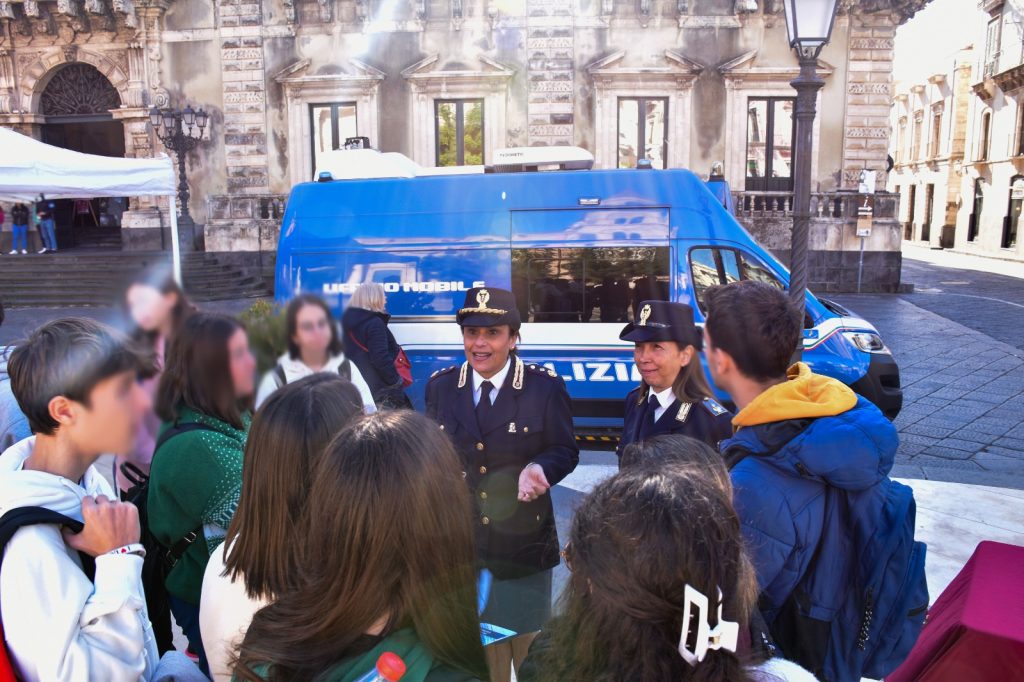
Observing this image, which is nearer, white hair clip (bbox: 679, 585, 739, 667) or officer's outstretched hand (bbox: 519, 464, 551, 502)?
white hair clip (bbox: 679, 585, 739, 667)

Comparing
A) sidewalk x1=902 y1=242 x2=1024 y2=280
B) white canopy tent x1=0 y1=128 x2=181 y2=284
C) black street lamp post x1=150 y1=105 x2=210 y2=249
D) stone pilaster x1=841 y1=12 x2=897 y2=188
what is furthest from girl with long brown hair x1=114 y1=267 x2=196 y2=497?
sidewalk x1=902 y1=242 x2=1024 y2=280

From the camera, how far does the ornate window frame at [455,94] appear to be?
61.8ft

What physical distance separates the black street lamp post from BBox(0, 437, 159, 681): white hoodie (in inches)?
699

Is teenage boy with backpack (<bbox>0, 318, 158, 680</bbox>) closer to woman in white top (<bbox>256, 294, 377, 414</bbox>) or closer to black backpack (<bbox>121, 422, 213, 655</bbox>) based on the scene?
black backpack (<bbox>121, 422, 213, 655</bbox>)

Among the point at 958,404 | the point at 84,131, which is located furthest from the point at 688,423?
the point at 84,131

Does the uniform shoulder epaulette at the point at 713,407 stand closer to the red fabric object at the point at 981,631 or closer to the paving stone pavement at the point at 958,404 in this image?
the red fabric object at the point at 981,631

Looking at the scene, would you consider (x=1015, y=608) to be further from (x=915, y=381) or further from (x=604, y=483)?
(x=915, y=381)

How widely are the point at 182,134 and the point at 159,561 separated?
17.6m

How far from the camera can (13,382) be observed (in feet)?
6.36

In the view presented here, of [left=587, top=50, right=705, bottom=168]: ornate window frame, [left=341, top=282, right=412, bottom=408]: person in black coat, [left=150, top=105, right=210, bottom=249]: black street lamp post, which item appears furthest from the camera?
[left=587, top=50, right=705, bottom=168]: ornate window frame

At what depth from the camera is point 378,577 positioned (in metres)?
1.34

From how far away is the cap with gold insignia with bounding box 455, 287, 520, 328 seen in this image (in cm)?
315

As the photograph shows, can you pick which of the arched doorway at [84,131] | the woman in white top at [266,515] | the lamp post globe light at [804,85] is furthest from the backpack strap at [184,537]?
the arched doorway at [84,131]

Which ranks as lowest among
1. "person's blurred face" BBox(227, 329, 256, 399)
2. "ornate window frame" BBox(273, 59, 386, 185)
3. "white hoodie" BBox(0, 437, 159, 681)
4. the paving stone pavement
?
the paving stone pavement
